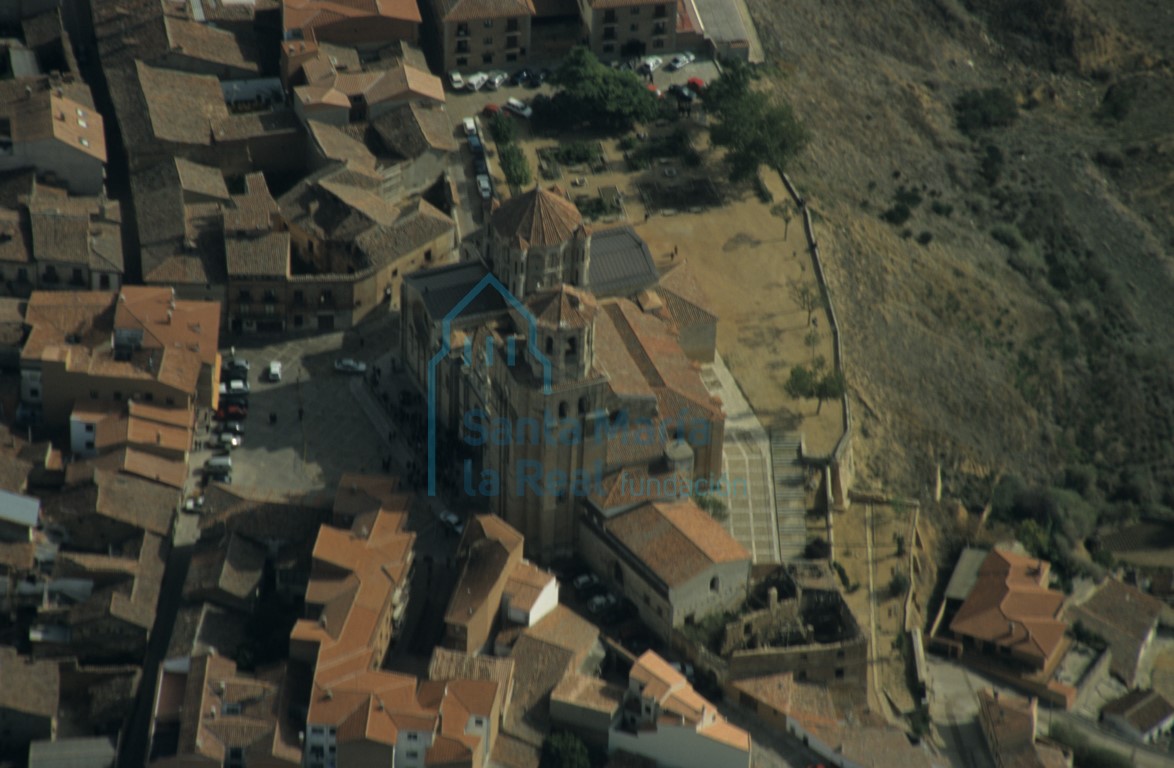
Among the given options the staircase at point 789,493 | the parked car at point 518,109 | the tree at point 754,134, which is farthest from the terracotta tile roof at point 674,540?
the parked car at point 518,109

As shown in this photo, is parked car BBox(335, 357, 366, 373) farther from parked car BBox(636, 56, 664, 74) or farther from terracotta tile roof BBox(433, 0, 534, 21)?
parked car BBox(636, 56, 664, 74)

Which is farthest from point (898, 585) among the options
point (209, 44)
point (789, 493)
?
point (209, 44)

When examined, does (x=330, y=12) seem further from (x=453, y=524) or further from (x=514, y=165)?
(x=453, y=524)

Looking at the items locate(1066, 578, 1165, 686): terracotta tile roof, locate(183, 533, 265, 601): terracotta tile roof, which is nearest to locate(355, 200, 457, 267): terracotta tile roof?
locate(183, 533, 265, 601): terracotta tile roof

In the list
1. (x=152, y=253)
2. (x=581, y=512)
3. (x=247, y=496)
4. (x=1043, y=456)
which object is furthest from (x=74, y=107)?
(x=1043, y=456)

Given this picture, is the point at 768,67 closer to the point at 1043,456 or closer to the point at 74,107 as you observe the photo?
the point at 1043,456
